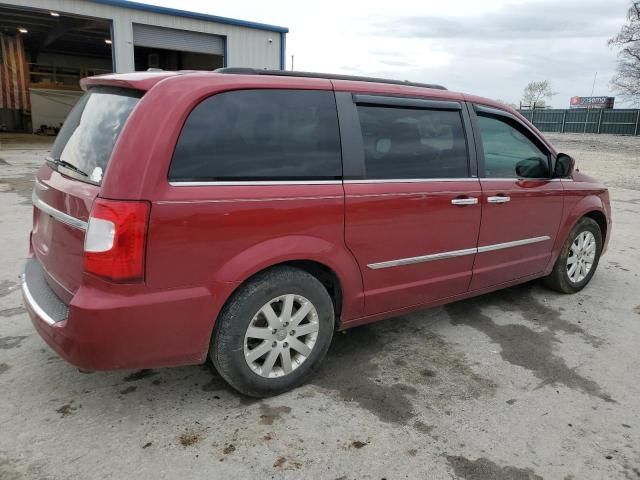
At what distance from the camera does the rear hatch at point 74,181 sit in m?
2.38

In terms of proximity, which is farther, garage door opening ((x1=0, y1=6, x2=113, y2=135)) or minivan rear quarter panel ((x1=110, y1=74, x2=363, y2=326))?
garage door opening ((x1=0, y1=6, x2=113, y2=135))

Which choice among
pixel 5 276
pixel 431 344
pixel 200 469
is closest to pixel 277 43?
pixel 5 276

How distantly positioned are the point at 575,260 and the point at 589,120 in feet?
145

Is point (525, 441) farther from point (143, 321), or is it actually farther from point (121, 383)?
point (121, 383)

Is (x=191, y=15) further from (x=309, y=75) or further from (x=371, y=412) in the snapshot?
(x=371, y=412)

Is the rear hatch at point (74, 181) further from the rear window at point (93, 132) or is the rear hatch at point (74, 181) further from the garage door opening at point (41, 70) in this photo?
the garage door opening at point (41, 70)

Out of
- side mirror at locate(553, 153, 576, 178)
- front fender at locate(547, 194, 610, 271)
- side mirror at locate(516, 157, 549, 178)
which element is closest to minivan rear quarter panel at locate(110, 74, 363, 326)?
side mirror at locate(516, 157, 549, 178)

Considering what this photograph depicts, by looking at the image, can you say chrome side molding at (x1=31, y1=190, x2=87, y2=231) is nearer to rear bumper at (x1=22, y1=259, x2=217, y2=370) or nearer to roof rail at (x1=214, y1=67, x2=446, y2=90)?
rear bumper at (x1=22, y1=259, x2=217, y2=370)

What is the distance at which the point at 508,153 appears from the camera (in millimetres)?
3861

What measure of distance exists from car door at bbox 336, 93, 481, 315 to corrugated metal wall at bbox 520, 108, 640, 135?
43886 millimetres

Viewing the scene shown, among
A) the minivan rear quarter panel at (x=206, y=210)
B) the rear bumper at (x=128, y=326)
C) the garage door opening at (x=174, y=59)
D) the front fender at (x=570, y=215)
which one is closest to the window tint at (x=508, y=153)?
the front fender at (x=570, y=215)

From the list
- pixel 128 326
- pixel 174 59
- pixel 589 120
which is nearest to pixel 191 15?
pixel 174 59

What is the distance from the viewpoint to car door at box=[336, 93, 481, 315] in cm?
292

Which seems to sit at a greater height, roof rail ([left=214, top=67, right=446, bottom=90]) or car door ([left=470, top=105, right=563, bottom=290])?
roof rail ([left=214, top=67, right=446, bottom=90])
